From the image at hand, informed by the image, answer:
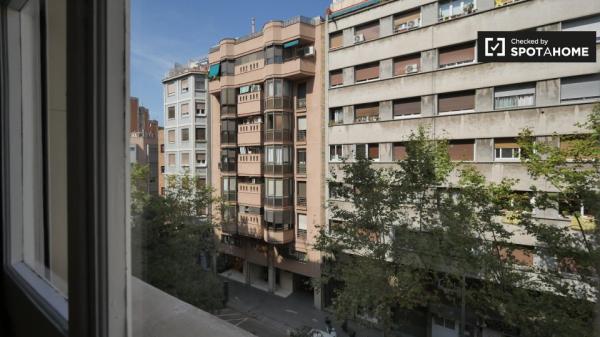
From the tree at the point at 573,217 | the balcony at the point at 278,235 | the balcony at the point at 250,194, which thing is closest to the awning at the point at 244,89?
the balcony at the point at 250,194

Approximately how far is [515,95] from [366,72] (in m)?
0.29

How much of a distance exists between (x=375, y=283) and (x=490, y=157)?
0.97 ft

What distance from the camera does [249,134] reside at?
837 mm

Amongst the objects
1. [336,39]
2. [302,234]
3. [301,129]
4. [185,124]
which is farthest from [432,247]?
[185,124]

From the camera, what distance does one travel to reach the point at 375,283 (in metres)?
0.65

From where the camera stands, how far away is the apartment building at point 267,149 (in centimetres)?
80

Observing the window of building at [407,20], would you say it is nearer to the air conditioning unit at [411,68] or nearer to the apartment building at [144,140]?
the air conditioning unit at [411,68]

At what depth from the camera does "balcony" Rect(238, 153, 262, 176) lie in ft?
2.72

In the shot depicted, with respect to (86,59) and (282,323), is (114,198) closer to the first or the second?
(86,59)

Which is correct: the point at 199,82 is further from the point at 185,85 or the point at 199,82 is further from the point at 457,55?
the point at 457,55

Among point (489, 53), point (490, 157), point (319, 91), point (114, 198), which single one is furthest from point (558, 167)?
point (114, 198)

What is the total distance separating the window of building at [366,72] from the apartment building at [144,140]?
1.53ft

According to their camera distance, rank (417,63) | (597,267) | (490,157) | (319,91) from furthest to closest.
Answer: (319,91)
(417,63)
(490,157)
(597,267)

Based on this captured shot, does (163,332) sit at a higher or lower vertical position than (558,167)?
lower
